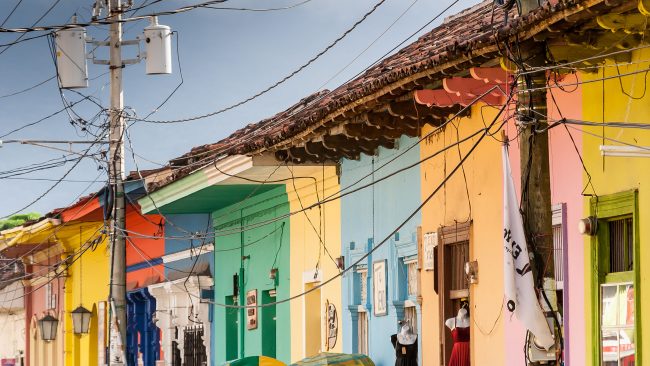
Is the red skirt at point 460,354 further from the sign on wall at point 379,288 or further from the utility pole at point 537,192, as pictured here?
the utility pole at point 537,192

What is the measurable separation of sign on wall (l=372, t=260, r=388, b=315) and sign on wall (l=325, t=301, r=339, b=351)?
1398mm

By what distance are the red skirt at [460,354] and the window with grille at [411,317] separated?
51.7 inches

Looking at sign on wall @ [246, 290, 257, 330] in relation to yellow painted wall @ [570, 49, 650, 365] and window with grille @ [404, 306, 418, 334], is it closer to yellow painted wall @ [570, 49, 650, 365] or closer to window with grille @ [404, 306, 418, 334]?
window with grille @ [404, 306, 418, 334]

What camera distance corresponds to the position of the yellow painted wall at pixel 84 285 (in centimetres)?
2966

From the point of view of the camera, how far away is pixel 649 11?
8828mm

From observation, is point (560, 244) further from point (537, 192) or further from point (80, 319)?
point (80, 319)

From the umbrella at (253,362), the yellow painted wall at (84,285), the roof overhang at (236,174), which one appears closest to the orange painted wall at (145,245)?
the yellow painted wall at (84,285)

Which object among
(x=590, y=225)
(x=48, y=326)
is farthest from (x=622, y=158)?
(x=48, y=326)

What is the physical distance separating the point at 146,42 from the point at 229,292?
365 cm

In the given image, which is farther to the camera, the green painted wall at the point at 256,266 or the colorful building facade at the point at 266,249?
the green painted wall at the point at 256,266

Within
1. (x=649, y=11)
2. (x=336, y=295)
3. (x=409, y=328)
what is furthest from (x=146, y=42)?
(x=649, y=11)

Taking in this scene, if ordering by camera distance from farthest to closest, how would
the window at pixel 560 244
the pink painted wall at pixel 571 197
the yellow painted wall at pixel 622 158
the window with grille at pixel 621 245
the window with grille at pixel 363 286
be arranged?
the window with grille at pixel 363 286 < the window at pixel 560 244 < the pink painted wall at pixel 571 197 < the window with grille at pixel 621 245 < the yellow painted wall at pixel 622 158

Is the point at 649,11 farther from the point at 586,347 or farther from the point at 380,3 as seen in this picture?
the point at 380,3

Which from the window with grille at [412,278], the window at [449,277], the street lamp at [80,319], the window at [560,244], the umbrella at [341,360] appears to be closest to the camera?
the window at [560,244]
